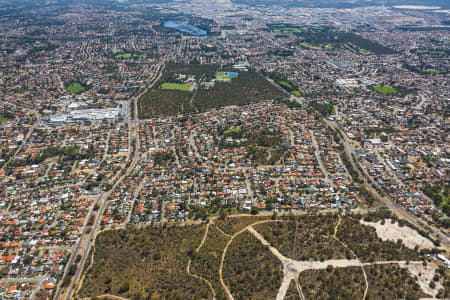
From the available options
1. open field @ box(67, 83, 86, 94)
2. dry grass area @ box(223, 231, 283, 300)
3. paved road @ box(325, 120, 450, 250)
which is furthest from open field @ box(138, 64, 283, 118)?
dry grass area @ box(223, 231, 283, 300)

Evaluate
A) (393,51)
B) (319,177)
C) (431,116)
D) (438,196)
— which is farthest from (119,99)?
(393,51)

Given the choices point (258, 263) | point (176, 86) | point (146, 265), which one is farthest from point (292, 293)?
point (176, 86)

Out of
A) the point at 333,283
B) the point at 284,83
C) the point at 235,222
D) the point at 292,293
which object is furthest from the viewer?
the point at 284,83

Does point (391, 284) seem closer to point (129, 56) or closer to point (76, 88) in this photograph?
point (76, 88)

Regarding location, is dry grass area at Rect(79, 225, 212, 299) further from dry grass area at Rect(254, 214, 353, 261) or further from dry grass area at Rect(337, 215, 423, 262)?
dry grass area at Rect(337, 215, 423, 262)

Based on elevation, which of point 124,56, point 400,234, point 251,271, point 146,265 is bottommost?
point 146,265

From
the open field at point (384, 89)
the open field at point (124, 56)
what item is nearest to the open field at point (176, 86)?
the open field at point (124, 56)
